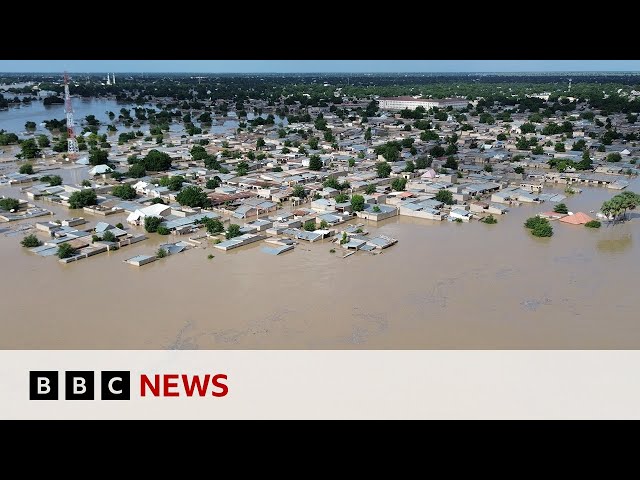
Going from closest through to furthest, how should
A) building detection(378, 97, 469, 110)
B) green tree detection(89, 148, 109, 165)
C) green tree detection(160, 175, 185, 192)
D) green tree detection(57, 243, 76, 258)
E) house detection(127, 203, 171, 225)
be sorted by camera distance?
green tree detection(57, 243, 76, 258) → house detection(127, 203, 171, 225) → green tree detection(160, 175, 185, 192) → green tree detection(89, 148, 109, 165) → building detection(378, 97, 469, 110)

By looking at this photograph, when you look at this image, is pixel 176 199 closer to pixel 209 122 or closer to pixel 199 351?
pixel 199 351

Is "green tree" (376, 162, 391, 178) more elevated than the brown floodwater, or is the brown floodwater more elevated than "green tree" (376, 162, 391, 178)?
"green tree" (376, 162, 391, 178)

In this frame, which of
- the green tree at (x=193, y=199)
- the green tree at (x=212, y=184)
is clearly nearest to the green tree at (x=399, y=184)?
the green tree at (x=212, y=184)

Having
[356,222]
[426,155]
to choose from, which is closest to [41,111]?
[426,155]

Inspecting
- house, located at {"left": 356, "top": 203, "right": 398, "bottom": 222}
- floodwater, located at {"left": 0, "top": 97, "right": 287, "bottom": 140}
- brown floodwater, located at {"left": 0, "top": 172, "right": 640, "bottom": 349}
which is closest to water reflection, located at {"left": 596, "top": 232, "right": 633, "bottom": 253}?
brown floodwater, located at {"left": 0, "top": 172, "right": 640, "bottom": 349}

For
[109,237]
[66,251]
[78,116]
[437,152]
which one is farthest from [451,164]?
[78,116]

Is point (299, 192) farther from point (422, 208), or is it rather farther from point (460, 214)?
point (460, 214)

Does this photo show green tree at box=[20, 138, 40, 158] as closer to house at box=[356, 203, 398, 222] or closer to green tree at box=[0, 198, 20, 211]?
green tree at box=[0, 198, 20, 211]
